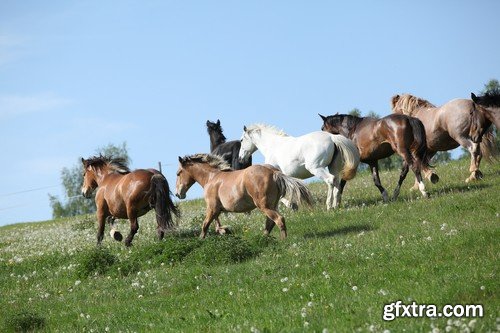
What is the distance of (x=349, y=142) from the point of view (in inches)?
838

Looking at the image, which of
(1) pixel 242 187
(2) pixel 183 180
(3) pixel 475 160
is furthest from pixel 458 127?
(1) pixel 242 187

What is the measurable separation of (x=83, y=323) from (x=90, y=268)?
14.7 ft

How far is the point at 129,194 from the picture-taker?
65.0 ft

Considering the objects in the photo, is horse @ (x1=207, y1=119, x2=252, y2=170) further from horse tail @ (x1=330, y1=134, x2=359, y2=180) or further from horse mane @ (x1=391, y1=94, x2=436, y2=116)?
horse mane @ (x1=391, y1=94, x2=436, y2=116)

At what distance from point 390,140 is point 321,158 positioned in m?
2.37

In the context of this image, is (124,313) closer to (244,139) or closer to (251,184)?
(251,184)

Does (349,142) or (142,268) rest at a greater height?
(349,142)

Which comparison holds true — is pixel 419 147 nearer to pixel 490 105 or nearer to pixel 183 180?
pixel 490 105

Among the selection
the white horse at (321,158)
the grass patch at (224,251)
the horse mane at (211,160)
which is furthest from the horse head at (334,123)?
the grass patch at (224,251)

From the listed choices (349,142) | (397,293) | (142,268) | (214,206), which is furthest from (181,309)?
(349,142)

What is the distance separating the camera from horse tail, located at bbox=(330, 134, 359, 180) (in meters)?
20.9

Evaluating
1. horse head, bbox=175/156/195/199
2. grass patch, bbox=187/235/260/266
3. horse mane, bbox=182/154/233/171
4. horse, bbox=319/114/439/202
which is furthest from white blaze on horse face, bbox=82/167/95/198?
grass patch, bbox=187/235/260/266

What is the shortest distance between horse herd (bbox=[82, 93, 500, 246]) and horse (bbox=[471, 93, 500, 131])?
0.10ft

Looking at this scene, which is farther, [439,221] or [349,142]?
[349,142]
